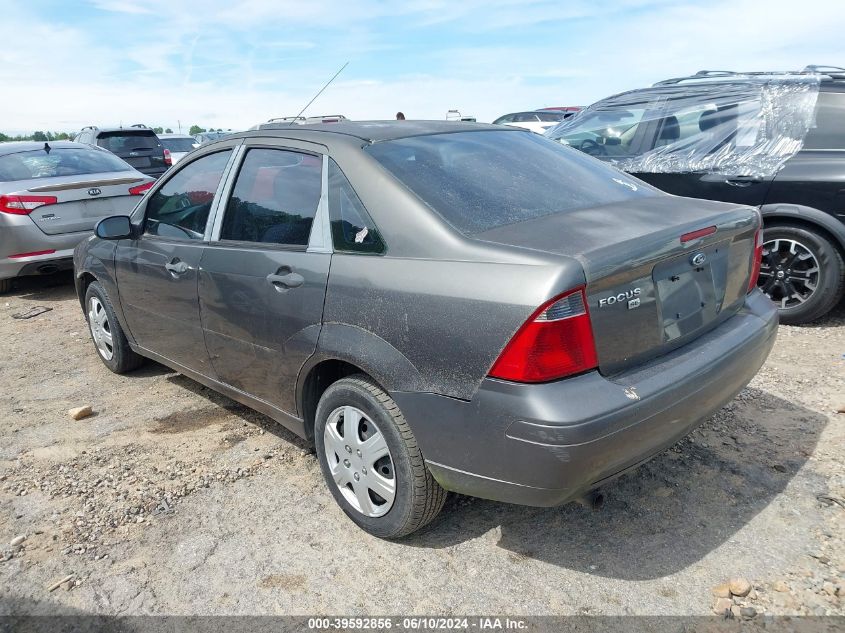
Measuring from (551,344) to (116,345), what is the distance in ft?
11.6

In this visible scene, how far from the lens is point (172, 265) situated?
3.57m

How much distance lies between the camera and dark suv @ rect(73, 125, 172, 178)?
1304cm

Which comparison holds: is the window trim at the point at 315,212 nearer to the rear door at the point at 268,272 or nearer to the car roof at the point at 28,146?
the rear door at the point at 268,272

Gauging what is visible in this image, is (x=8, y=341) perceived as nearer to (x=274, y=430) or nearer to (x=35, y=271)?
(x=35, y=271)

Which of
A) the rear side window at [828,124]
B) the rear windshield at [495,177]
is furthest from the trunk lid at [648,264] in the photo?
the rear side window at [828,124]

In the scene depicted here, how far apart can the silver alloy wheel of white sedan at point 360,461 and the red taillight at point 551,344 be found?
703mm

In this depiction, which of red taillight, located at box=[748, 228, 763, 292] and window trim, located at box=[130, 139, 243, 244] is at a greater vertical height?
window trim, located at box=[130, 139, 243, 244]

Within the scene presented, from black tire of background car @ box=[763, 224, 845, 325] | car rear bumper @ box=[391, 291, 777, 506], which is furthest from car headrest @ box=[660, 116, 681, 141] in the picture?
car rear bumper @ box=[391, 291, 777, 506]

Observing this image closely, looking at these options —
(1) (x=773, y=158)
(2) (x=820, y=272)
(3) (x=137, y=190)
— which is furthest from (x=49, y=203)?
(2) (x=820, y=272)

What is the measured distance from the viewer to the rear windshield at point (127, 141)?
13.1 metres

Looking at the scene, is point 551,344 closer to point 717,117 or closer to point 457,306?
point 457,306

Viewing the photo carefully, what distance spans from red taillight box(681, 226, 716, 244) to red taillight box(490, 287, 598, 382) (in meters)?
0.60

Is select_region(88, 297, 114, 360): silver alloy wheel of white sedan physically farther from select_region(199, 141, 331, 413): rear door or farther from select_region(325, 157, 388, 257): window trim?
select_region(325, 157, 388, 257): window trim

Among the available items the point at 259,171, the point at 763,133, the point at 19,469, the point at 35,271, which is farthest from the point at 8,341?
the point at 763,133
